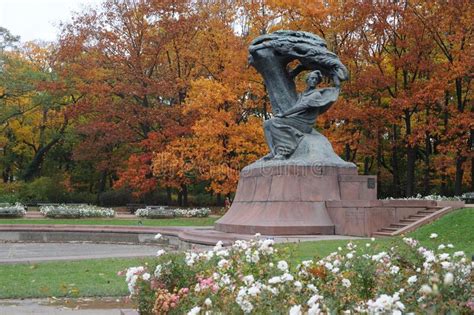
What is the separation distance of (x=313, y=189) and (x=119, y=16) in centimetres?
2390

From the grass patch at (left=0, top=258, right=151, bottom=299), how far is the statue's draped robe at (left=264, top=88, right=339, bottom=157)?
705cm

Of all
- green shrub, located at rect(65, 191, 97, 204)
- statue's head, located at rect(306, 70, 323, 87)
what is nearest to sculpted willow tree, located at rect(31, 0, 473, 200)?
green shrub, located at rect(65, 191, 97, 204)

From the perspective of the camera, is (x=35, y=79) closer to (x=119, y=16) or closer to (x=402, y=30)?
(x=119, y=16)

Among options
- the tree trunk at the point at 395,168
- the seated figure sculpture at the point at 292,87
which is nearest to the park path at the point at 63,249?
the seated figure sculpture at the point at 292,87

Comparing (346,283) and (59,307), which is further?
(59,307)

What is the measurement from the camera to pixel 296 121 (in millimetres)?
18875

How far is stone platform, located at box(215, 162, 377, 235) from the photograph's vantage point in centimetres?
1722

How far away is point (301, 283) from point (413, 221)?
13.2 m

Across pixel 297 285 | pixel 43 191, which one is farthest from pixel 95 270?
pixel 43 191

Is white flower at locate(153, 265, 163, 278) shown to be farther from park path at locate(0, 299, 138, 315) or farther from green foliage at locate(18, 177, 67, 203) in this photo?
green foliage at locate(18, 177, 67, 203)

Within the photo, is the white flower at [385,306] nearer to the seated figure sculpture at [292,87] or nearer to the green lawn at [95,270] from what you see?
the green lawn at [95,270]

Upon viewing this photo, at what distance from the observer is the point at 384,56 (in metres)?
33.5

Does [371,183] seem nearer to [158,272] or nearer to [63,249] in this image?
[63,249]

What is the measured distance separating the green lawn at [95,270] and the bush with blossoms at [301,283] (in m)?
1.18
